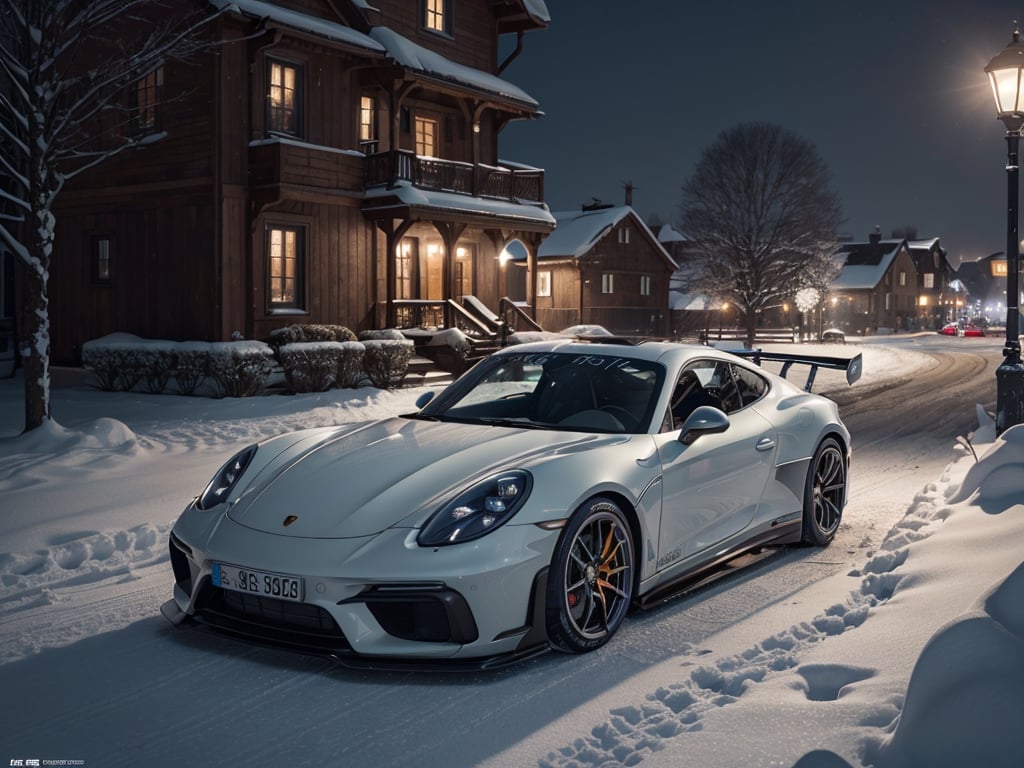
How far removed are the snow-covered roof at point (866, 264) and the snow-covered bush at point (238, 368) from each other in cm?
6830

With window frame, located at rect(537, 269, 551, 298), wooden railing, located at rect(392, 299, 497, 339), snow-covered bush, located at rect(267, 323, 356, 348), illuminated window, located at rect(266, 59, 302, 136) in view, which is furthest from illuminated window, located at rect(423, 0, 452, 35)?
window frame, located at rect(537, 269, 551, 298)

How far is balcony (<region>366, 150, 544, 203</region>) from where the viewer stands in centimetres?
2298

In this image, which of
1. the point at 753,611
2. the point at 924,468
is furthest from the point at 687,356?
the point at 924,468

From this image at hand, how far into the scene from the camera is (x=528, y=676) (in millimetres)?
4316

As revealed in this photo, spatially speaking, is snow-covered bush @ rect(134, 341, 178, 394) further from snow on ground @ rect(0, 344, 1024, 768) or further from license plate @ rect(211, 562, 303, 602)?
license plate @ rect(211, 562, 303, 602)

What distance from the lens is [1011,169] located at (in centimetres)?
1047

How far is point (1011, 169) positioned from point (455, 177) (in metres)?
16.0

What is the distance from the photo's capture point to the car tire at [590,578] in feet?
14.4

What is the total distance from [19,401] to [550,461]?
1418 cm

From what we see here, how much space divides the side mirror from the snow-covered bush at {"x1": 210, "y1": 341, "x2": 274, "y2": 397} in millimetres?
12694

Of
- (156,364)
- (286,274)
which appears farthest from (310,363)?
(286,274)

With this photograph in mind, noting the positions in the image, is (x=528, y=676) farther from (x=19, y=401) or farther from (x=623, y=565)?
(x=19, y=401)

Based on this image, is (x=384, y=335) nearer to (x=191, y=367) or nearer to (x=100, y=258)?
(x=191, y=367)

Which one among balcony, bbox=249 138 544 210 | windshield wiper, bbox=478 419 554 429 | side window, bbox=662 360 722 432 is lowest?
windshield wiper, bbox=478 419 554 429
